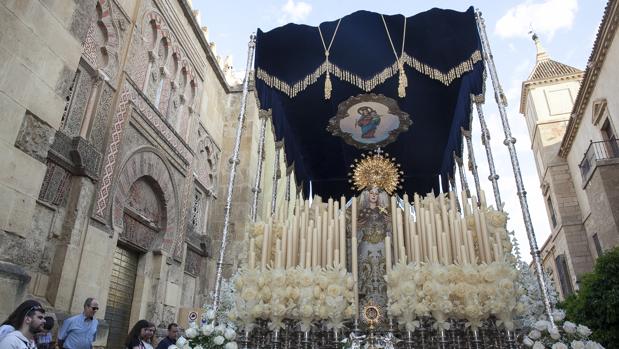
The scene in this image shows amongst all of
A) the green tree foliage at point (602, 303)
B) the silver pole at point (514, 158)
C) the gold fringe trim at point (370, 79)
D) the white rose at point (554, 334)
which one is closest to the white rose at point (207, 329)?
the white rose at point (554, 334)

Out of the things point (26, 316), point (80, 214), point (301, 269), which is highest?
point (80, 214)

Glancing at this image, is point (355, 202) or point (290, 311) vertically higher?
point (355, 202)

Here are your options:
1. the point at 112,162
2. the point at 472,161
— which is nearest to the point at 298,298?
the point at 472,161

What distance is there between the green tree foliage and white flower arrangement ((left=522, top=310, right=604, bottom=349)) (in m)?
4.87

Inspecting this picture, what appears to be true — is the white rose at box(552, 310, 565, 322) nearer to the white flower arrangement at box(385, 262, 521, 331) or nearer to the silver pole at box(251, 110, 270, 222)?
the white flower arrangement at box(385, 262, 521, 331)

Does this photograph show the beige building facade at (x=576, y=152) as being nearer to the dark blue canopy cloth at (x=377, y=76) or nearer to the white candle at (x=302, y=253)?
the dark blue canopy cloth at (x=377, y=76)

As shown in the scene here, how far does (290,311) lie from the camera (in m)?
3.50

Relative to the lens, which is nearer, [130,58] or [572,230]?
[130,58]

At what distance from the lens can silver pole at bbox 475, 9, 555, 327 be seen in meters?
3.46

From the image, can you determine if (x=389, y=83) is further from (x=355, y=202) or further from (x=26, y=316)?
(x=26, y=316)

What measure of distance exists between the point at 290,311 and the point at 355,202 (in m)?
→ 1.54

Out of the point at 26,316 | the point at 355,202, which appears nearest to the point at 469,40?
the point at 355,202

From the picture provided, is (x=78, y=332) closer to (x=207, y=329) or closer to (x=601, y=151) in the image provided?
(x=207, y=329)

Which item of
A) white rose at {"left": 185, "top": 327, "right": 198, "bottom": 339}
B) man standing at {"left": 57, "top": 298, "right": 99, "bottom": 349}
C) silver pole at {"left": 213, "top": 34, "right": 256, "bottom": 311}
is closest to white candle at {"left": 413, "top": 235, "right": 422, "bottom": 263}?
silver pole at {"left": 213, "top": 34, "right": 256, "bottom": 311}
